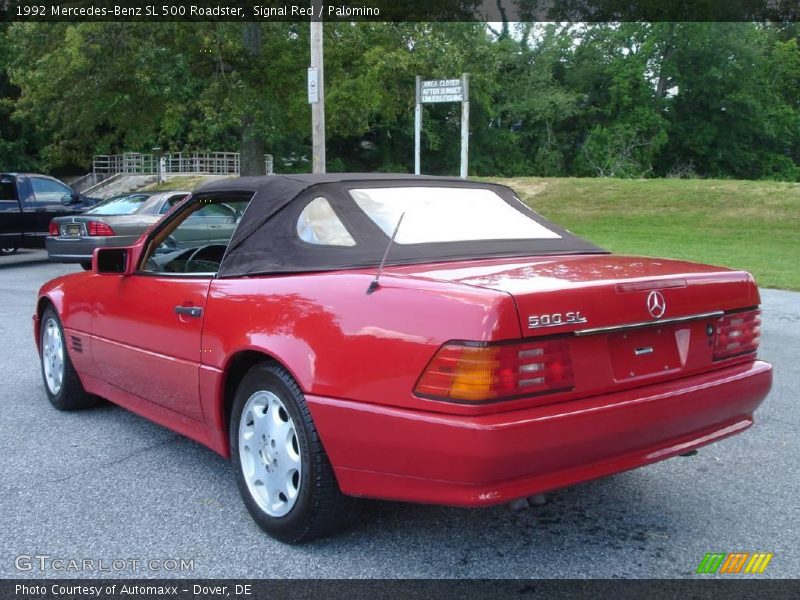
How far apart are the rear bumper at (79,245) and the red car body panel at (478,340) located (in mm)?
10178

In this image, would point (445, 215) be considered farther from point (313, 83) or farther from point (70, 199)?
point (70, 199)

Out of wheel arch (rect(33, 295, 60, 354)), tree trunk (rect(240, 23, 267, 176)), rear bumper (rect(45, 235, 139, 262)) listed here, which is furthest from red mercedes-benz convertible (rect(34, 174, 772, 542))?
tree trunk (rect(240, 23, 267, 176))

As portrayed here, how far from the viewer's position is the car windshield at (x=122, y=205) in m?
13.6

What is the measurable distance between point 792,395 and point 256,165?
1757 centimetres

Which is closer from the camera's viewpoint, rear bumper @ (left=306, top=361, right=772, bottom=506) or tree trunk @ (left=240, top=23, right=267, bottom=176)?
rear bumper @ (left=306, top=361, right=772, bottom=506)

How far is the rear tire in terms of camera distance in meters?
4.98

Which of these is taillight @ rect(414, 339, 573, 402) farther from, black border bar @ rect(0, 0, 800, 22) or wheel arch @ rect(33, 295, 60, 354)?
black border bar @ rect(0, 0, 800, 22)

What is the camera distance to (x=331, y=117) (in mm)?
20359

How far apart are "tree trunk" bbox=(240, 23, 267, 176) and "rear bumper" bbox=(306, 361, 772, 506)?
1719 centimetres

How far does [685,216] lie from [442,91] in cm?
→ 1069

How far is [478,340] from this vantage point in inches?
103

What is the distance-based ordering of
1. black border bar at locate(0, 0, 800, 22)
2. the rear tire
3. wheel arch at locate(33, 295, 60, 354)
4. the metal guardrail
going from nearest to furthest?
the rear tire, wheel arch at locate(33, 295, 60, 354), black border bar at locate(0, 0, 800, 22), the metal guardrail

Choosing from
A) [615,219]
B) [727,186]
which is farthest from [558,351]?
[727,186]

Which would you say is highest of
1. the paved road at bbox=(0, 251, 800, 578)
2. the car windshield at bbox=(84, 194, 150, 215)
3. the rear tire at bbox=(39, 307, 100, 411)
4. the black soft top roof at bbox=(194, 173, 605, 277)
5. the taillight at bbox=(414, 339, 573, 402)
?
the black soft top roof at bbox=(194, 173, 605, 277)
